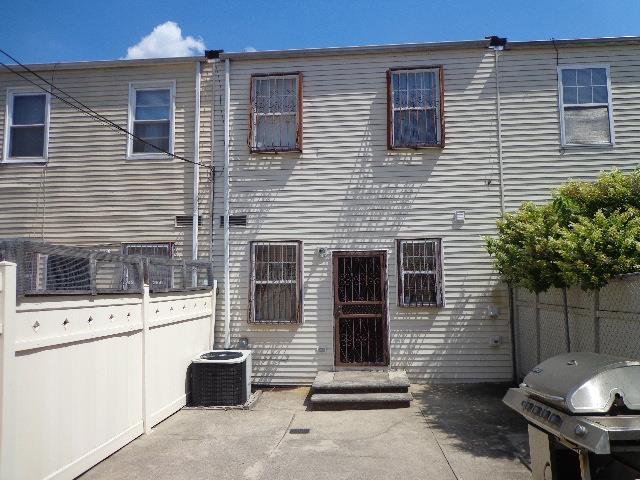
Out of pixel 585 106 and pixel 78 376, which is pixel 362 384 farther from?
pixel 585 106

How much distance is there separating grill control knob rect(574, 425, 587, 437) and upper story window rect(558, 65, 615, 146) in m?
7.17

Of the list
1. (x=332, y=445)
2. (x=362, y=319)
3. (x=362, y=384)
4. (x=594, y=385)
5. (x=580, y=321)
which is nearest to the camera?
(x=594, y=385)

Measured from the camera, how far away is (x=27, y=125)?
9.74m

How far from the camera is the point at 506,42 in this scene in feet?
30.0

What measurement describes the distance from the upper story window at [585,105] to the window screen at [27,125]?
378 inches

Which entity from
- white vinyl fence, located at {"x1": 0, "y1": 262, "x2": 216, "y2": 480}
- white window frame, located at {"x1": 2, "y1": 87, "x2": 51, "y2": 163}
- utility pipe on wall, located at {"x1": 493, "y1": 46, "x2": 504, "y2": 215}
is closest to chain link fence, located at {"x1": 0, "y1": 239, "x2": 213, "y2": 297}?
white vinyl fence, located at {"x1": 0, "y1": 262, "x2": 216, "y2": 480}

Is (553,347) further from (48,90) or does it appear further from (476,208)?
(48,90)

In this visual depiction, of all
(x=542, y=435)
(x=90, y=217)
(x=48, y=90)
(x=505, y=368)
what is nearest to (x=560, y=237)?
(x=542, y=435)

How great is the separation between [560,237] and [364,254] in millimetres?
3729

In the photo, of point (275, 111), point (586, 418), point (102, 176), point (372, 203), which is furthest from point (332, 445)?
point (102, 176)

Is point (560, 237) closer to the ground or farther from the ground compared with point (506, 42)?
closer to the ground

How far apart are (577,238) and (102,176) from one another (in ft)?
26.2

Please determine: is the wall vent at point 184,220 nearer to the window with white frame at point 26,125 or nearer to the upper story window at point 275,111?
the upper story window at point 275,111

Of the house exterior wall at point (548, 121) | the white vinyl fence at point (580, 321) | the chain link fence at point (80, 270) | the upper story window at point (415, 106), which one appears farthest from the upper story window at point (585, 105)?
the chain link fence at point (80, 270)
